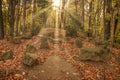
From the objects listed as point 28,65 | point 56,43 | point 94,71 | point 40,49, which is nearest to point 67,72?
point 94,71

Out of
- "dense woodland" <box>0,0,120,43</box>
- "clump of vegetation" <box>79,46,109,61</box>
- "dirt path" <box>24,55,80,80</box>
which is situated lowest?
"dirt path" <box>24,55,80,80</box>

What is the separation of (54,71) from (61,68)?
627 millimetres

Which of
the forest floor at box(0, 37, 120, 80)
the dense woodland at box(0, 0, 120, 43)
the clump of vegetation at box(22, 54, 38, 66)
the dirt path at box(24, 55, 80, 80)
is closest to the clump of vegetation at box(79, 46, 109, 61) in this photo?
the forest floor at box(0, 37, 120, 80)

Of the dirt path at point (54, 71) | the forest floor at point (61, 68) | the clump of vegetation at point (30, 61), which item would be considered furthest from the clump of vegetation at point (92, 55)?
the clump of vegetation at point (30, 61)

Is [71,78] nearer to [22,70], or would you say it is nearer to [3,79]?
[22,70]

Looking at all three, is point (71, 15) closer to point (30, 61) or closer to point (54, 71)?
point (30, 61)

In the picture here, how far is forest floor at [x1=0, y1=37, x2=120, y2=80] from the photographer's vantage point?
30.1ft

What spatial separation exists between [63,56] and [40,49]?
228 centimetres

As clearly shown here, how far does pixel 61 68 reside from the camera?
10.3 meters

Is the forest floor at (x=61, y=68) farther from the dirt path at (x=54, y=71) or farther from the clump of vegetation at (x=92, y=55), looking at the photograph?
the clump of vegetation at (x=92, y=55)

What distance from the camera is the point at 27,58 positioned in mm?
10383

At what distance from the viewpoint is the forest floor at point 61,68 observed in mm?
9180

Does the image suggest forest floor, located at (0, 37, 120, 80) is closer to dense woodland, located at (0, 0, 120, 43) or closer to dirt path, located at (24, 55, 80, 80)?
dirt path, located at (24, 55, 80, 80)

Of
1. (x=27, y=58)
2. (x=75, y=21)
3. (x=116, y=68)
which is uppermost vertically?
(x=75, y=21)
